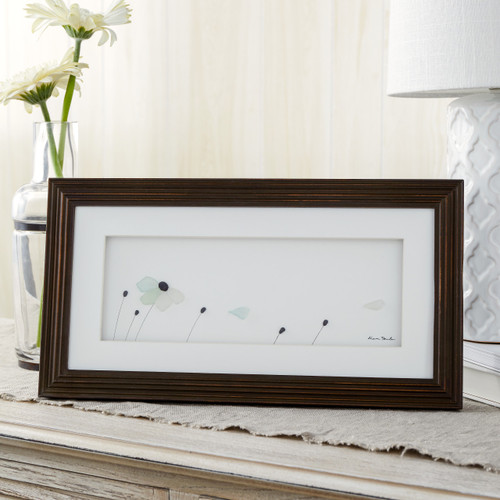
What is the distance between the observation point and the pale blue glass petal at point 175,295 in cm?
82

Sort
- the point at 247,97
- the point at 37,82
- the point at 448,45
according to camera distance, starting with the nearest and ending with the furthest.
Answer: the point at 448,45
the point at 37,82
the point at 247,97

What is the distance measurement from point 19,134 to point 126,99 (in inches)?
12.2

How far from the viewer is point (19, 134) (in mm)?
1601

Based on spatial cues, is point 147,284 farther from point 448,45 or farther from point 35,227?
point 448,45

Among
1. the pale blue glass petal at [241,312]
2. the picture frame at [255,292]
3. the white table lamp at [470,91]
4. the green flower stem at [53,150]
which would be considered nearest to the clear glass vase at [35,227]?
the green flower stem at [53,150]

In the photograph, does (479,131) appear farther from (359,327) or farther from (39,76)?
(39,76)

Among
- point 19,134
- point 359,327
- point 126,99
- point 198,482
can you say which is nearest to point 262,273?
point 359,327

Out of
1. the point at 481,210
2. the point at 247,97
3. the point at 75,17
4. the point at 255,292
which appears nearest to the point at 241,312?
the point at 255,292

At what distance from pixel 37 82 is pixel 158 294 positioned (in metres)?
0.34

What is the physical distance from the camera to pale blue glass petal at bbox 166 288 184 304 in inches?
32.1

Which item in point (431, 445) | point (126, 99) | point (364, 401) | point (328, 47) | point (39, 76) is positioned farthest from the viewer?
point (126, 99)

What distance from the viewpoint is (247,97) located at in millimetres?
1378

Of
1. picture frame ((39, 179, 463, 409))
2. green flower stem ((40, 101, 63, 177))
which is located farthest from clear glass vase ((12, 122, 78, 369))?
picture frame ((39, 179, 463, 409))

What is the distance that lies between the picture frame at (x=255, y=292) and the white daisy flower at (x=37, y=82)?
0.18 meters
